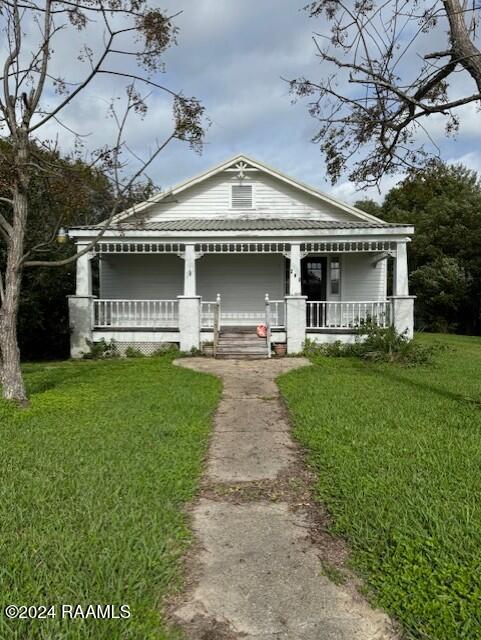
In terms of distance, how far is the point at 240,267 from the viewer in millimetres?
15164

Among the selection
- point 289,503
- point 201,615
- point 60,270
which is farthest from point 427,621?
point 60,270

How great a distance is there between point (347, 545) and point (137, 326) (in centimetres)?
1120

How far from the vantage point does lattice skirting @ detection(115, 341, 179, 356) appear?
13.1 m

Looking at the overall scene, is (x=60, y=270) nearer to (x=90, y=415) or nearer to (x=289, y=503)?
(x=90, y=415)

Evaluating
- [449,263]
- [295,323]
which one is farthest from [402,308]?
[449,263]

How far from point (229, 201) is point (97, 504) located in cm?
1275

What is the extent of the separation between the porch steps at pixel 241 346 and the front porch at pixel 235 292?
334mm

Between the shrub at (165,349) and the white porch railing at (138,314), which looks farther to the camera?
the white porch railing at (138,314)

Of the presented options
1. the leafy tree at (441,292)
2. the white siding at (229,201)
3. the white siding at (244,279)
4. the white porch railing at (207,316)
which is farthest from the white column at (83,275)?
the leafy tree at (441,292)

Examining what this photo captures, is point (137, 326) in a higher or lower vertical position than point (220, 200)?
lower

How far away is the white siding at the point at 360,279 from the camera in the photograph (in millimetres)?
15289

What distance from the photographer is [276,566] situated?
2805 mm

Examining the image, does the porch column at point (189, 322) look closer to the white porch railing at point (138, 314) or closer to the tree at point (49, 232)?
the white porch railing at point (138, 314)

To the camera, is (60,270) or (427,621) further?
(60,270)
